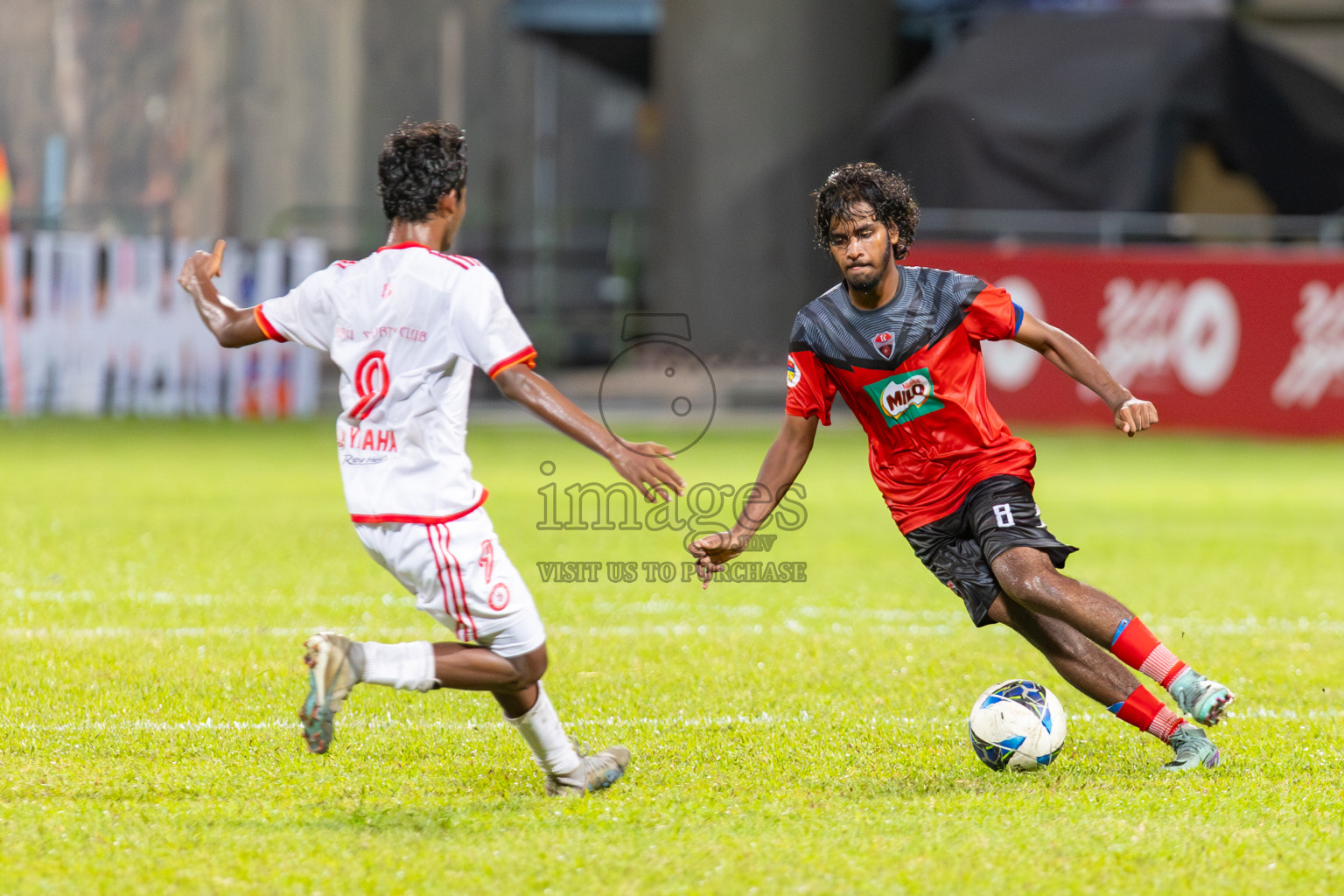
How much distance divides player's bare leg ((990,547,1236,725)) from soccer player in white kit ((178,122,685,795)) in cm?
128

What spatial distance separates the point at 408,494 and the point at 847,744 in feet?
5.93

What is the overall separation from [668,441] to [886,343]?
12.3 m

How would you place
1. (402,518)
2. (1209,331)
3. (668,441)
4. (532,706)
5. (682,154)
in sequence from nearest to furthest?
(402,518), (532,706), (668,441), (1209,331), (682,154)

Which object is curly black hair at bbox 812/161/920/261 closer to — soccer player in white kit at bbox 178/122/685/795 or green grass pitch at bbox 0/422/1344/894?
soccer player in white kit at bbox 178/122/685/795

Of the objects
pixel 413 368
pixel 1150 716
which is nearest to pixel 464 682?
pixel 413 368

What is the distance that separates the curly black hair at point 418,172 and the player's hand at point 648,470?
2.85ft

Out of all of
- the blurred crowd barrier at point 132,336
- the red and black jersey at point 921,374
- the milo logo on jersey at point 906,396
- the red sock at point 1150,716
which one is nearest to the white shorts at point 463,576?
the red and black jersey at point 921,374

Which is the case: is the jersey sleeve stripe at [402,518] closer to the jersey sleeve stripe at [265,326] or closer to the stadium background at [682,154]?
the jersey sleeve stripe at [265,326]

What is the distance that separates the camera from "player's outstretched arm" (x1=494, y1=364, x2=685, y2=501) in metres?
4.26

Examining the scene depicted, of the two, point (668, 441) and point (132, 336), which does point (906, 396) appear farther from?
point (132, 336)

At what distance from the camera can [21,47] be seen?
23.5m

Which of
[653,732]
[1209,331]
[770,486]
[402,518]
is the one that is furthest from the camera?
[1209,331]

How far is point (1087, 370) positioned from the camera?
510 centimetres

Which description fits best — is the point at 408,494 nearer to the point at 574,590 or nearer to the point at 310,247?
the point at 574,590
